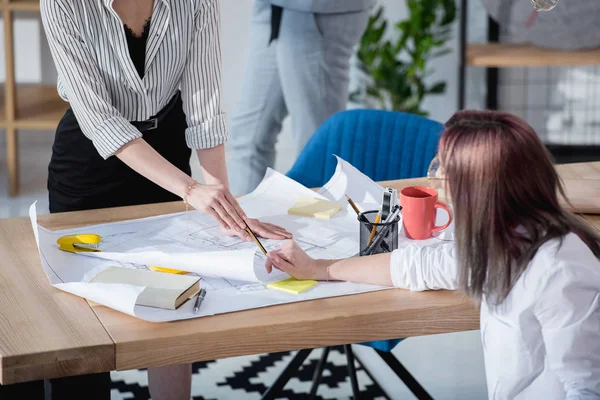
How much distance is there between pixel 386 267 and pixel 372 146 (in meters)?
0.95

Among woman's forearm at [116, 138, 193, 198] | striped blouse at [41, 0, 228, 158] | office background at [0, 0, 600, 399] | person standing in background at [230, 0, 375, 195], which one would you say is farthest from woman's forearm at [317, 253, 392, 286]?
office background at [0, 0, 600, 399]

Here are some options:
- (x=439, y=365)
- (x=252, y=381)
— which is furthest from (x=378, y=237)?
(x=439, y=365)

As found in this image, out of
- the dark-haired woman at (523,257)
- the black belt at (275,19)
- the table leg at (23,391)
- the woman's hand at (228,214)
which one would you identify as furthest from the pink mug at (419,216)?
the black belt at (275,19)

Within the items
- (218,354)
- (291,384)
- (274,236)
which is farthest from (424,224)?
(291,384)

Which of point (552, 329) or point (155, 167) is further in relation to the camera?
point (155, 167)

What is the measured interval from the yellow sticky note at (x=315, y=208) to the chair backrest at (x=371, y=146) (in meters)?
0.44

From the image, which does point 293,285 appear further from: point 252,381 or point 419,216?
point 252,381

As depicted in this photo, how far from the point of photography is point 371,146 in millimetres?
2412

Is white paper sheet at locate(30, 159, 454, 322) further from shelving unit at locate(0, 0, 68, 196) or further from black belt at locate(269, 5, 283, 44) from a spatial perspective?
shelving unit at locate(0, 0, 68, 196)

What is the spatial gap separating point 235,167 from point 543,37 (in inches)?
77.0

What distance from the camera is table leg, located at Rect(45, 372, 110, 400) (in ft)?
4.64

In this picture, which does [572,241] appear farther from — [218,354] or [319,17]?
[319,17]

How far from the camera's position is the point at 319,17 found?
3.08m

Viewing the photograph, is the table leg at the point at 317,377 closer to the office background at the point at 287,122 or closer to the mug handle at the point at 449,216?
the mug handle at the point at 449,216
